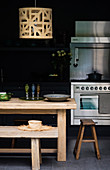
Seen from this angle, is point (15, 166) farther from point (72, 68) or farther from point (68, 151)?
point (72, 68)

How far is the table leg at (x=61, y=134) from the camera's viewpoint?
15.7 ft

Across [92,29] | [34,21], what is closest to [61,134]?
[34,21]

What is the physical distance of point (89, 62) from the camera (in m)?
7.52

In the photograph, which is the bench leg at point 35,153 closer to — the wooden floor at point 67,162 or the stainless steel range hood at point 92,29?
the wooden floor at point 67,162

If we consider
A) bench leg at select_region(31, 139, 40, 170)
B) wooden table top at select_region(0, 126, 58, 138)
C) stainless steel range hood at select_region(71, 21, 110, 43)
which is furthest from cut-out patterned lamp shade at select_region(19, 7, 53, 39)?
stainless steel range hood at select_region(71, 21, 110, 43)

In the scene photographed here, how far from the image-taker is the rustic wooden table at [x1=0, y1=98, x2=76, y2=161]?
4574 millimetres

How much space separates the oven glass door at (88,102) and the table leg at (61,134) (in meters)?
2.14

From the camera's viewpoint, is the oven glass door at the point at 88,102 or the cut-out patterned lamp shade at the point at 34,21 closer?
the cut-out patterned lamp shade at the point at 34,21

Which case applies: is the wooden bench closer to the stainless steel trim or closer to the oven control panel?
the oven control panel

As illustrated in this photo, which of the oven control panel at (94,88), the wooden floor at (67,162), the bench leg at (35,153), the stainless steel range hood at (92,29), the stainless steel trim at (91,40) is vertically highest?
the stainless steel range hood at (92,29)

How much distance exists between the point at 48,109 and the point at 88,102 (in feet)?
7.24

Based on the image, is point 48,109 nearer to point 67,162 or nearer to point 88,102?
point 67,162

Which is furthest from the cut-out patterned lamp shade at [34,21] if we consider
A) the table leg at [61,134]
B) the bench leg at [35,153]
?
the bench leg at [35,153]

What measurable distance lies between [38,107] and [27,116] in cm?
222
